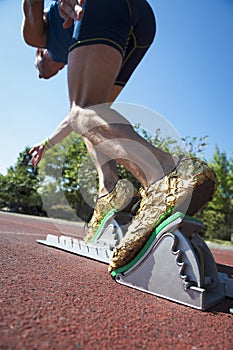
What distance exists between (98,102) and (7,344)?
1.01 metres

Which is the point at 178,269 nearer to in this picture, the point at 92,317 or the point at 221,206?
the point at 92,317

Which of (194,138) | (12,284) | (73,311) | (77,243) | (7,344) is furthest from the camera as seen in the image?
(194,138)

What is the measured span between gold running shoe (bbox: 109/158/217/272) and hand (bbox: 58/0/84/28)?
86cm

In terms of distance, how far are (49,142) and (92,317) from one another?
1.46 m

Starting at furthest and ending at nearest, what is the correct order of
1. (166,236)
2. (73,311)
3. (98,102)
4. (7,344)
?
1. (98,102)
2. (166,236)
3. (73,311)
4. (7,344)

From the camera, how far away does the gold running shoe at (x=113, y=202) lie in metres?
1.78

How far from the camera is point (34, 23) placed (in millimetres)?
1702

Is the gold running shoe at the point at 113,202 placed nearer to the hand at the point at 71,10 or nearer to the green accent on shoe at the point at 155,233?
the green accent on shoe at the point at 155,233

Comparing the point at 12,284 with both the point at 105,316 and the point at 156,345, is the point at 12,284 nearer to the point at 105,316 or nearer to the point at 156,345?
the point at 105,316

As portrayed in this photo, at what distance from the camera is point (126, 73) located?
1.93 metres

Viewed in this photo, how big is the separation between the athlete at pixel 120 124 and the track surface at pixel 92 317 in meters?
0.24

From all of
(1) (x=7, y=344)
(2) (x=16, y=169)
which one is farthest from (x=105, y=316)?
(2) (x=16, y=169)

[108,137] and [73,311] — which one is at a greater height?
[108,137]

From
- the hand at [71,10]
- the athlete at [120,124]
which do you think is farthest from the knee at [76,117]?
the hand at [71,10]
